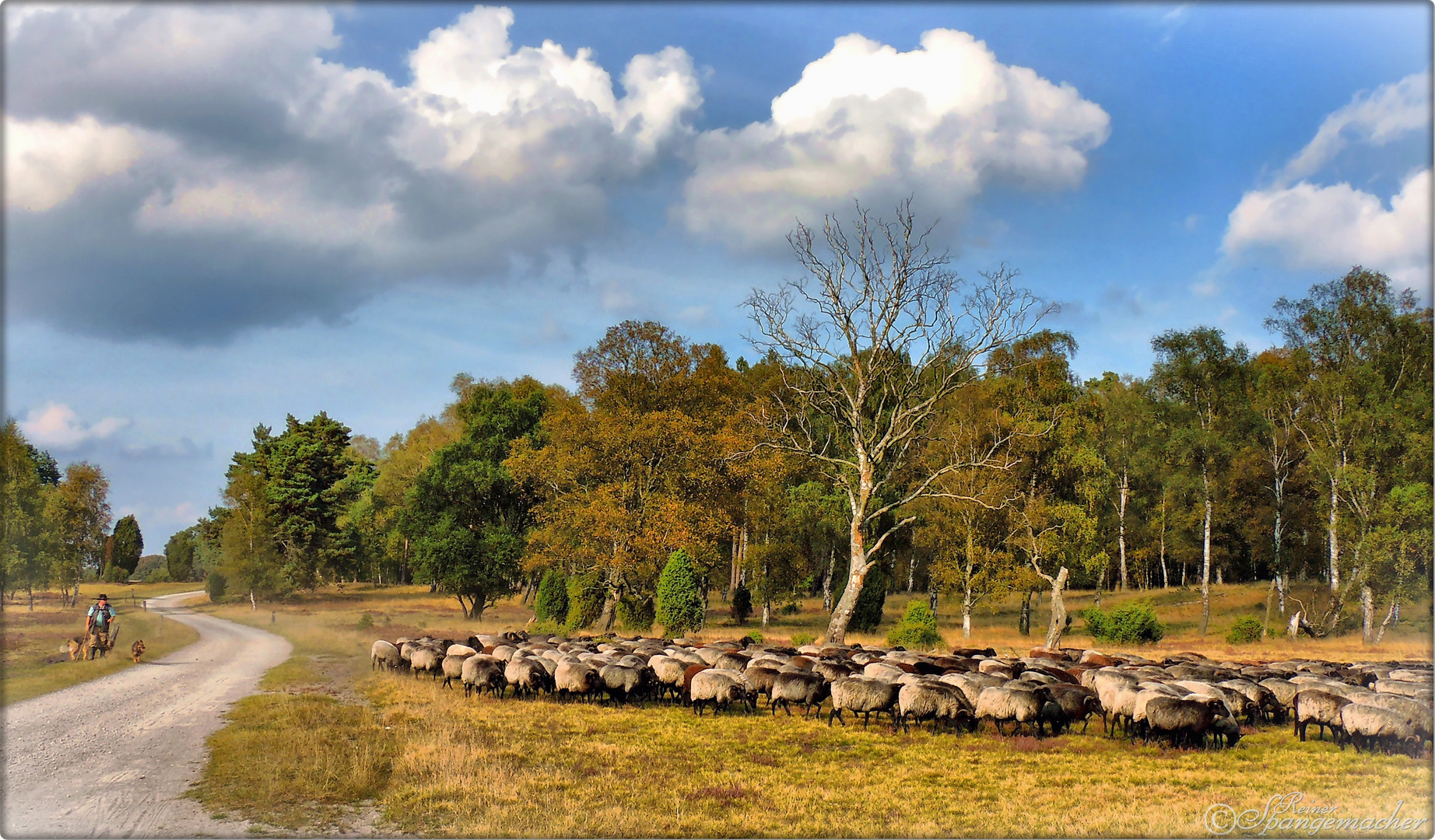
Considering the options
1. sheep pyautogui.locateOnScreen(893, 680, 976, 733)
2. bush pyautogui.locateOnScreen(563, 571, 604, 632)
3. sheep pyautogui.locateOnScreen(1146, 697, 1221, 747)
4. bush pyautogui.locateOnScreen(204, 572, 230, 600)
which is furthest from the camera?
bush pyautogui.locateOnScreen(204, 572, 230, 600)

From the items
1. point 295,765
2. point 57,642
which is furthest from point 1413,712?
point 57,642

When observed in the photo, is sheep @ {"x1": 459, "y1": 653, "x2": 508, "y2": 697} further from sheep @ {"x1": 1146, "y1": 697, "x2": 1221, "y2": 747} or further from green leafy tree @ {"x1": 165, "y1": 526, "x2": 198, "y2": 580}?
green leafy tree @ {"x1": 165, "y1": 526, "x2": 198, "y2": 580}

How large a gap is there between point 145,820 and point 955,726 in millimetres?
13297

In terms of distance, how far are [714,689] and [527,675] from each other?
4856 mm

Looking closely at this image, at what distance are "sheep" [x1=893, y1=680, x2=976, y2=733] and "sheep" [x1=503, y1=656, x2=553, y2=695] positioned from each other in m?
8.80

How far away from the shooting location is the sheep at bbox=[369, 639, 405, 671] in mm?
23469

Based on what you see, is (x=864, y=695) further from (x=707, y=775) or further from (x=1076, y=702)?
(x=707, y=775)

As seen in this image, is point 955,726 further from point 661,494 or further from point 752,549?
point 752,549

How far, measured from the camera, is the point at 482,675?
19438mm

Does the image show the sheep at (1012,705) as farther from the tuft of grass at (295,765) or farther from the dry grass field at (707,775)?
the tuft of grass at (295,765)

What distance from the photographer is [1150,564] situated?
71.2 m

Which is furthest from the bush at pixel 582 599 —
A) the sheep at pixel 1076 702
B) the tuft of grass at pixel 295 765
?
the sheep at pixel 1076 702

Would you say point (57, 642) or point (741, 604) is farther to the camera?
point (741, 604)

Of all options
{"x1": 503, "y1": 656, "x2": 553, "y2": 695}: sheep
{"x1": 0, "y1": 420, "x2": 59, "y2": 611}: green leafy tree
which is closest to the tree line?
{"x1": 0, "y1": 420, "x2": 59, "y2": 611}: green leafy tree
